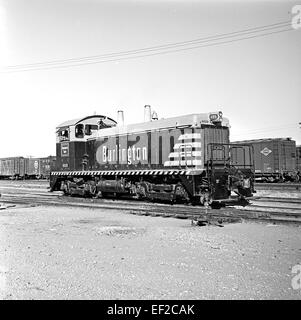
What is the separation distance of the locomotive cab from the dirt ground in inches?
363

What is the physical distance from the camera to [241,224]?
900cm

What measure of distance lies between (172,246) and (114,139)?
35.6 ft

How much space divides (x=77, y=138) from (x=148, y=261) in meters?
13.6

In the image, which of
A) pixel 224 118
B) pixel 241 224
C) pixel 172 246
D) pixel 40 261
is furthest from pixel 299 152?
pixel 40 261

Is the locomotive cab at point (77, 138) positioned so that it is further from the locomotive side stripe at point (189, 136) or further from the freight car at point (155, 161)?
the locomotive side stripe at point (189, 136)

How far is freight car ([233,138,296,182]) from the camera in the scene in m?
28.5

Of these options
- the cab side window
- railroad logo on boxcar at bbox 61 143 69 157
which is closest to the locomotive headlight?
the cab side window

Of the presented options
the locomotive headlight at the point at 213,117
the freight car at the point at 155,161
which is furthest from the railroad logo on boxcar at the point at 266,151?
the locomotive headlight at the point at 213,117

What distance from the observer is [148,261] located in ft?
18.5

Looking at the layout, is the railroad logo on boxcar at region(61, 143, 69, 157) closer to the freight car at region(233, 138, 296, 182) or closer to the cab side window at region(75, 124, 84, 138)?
the cab side window at region(75, 124, 84, 138)

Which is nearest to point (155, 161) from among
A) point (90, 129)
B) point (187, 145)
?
point (187, 145)

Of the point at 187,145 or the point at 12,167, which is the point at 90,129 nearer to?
the point at 187,145
